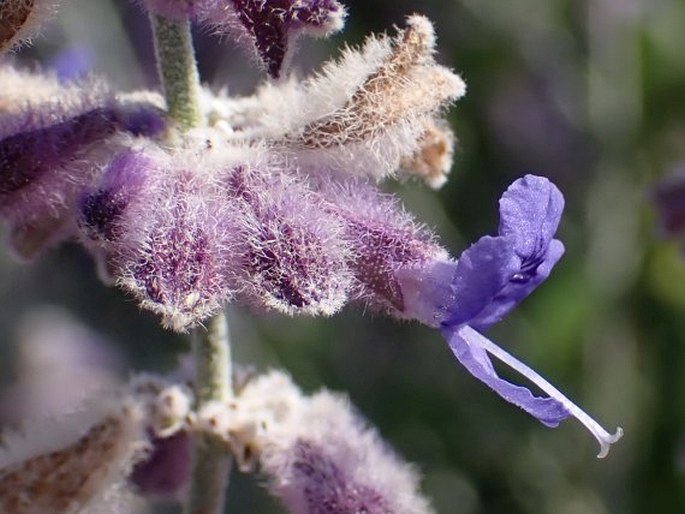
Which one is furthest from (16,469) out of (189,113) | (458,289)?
(458,289)

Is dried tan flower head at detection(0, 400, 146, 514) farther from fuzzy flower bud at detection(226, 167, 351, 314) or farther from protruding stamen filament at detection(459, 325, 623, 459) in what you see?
protruding stamen filament at detection(459, 325, 623, 459)

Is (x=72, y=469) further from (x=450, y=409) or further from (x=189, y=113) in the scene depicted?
(x=450, y=409)

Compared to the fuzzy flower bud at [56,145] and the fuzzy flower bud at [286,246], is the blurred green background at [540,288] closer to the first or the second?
the fuzzy flower bud at [56,145]

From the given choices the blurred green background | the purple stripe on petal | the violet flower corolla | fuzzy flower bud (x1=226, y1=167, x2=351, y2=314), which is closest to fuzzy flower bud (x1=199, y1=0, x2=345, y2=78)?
fuzzy flower bud (x1=226, y1=167, x2=351, y2=314)

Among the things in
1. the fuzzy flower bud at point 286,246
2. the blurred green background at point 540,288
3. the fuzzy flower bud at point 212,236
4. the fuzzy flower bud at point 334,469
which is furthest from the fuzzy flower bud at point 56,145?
the blurred green background at point 540,288

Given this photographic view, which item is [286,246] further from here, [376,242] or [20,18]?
[20,18]

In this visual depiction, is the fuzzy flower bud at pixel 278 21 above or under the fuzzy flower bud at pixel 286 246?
above
